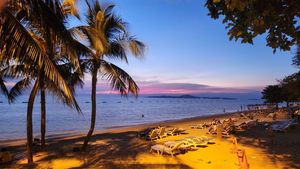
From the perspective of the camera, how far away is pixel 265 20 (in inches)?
174

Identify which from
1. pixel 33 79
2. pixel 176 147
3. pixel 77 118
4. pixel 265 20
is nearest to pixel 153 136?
pixel 176 147

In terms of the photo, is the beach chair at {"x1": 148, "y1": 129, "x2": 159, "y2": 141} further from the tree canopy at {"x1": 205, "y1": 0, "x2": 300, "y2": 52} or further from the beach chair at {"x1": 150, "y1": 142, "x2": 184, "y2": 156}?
the tree canopy at {"x1": 205, "y1": 0, "x2": 300, "y2": 52}

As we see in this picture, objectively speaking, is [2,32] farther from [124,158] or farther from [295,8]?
[124,158]

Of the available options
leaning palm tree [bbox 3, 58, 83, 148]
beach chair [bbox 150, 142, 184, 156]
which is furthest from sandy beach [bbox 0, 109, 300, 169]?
leaning palm tree [bbox 3, 58, 83, 148]

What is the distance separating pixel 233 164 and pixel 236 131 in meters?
8.61

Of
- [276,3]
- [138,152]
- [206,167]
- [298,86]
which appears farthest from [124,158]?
[298,86]

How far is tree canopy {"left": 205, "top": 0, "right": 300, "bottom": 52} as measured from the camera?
4289 mm

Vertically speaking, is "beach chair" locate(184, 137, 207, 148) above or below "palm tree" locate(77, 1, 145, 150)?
below

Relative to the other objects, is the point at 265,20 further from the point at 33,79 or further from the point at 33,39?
the point at 33,79

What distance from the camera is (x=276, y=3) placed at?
445 centimetres

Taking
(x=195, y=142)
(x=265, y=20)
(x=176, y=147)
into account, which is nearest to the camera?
(x=265, y=20)

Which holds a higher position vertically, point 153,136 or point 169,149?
point 169,149

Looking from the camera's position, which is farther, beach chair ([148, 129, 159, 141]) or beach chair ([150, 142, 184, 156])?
beach chair ([148, 129, 159, 141])

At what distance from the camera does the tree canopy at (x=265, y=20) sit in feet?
14.1
